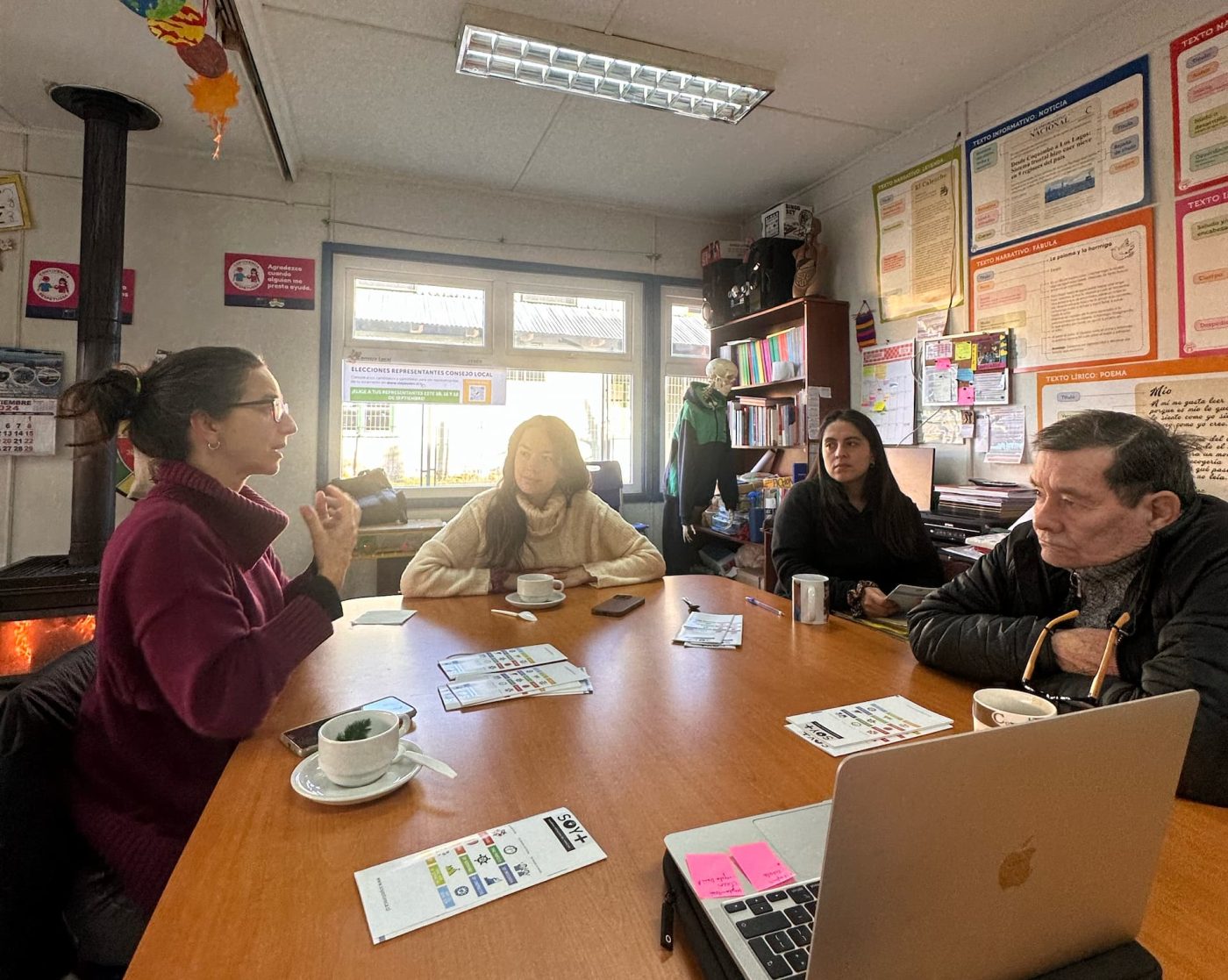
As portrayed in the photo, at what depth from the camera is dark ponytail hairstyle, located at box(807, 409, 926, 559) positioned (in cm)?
216

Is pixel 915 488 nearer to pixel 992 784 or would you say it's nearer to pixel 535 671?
pixel 535 671

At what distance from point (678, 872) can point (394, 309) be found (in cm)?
395

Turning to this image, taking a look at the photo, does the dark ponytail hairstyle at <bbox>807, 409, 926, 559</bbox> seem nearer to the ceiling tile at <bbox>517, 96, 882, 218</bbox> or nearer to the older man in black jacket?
the older man in black jacket

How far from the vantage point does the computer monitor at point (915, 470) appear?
9.34 ft

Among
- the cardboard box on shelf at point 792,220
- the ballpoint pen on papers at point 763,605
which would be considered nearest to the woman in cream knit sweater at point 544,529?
the ballpoint pen on papers at point 763,605

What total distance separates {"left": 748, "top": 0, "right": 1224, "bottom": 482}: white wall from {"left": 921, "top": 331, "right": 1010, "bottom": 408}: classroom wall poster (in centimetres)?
8

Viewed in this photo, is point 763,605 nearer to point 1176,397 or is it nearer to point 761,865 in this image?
point 761,865

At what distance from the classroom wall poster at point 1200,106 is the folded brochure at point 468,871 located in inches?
110

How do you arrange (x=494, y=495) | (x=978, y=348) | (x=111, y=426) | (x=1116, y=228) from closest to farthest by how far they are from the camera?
(x=111, y=426) < (x=494, y=495) < (x=1116, y=228) < (x=978, y=348)

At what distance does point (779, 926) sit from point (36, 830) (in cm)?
97

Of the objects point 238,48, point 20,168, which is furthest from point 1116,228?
point 20,168

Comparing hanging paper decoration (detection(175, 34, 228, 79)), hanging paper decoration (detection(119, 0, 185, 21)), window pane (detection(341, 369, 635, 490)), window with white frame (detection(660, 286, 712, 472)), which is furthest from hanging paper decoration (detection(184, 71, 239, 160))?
window with white frame (detection(660, 286, 712, 472))

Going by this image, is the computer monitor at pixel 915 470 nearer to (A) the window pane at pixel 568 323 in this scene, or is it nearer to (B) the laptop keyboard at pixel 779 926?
(A) the window pane at pixel 568 323

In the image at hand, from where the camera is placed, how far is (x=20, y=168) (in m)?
3.16
